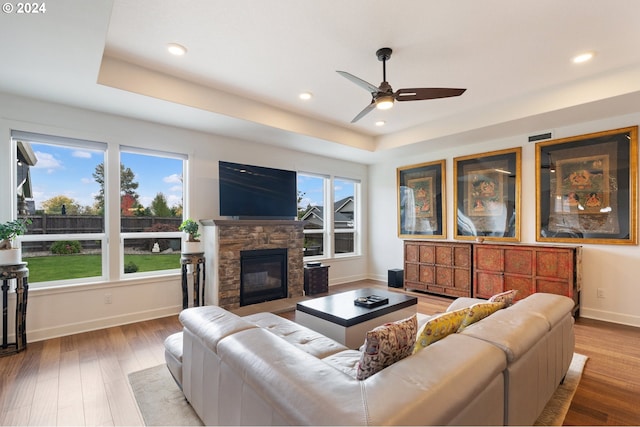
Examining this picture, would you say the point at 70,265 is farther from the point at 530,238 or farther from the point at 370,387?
the point at 530,238

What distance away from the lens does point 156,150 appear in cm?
421

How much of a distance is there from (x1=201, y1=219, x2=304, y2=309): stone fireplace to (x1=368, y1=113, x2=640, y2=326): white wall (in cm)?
256

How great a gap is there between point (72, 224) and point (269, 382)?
12.3ft

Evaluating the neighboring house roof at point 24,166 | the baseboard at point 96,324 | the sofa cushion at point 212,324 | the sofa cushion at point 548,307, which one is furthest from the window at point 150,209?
the sofa cushion at point 548,307

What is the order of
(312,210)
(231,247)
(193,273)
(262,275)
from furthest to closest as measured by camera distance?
(312,210), (262,275), (231,247), (193,273)

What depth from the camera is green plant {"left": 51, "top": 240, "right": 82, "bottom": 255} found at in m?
3.58

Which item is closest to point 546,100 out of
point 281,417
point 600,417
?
point 600,417

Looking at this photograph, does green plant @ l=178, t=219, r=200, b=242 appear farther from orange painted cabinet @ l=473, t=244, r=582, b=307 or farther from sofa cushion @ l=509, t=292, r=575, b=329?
orange painted cabinet @ l=473, t=244, r=582, b=307

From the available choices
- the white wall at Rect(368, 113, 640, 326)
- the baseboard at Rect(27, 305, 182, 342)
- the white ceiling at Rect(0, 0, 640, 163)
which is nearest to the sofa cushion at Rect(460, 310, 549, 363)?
the white ceiling at Rect(0, 0, 640, 163)

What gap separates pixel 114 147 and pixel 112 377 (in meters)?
Answer: 2.72

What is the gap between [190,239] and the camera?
4117 mm

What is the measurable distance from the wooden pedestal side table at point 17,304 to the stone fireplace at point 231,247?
6.34ft

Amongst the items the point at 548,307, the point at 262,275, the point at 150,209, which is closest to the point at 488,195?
the point at 548,307

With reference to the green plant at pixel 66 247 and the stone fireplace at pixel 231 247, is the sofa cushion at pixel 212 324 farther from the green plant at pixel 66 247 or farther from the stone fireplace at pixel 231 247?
the green plant at pixel 66 247
